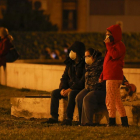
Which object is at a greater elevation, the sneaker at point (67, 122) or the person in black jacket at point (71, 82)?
the person in black jacket at point (71, 82)

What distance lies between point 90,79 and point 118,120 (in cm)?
84

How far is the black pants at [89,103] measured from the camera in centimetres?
888

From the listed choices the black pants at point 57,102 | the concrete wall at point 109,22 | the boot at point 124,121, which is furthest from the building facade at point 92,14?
the boot at point 124,121

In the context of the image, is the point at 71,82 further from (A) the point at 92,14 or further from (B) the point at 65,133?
(A) the point at 92,14

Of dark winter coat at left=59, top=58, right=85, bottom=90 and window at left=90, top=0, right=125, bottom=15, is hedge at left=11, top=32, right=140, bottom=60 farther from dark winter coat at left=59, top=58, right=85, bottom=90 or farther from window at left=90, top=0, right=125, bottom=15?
dark winter coat at left=59, top=58, right=85, bottom=90

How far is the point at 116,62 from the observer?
846cm

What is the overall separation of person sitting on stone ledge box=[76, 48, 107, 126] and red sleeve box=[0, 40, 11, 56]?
23.0 ft

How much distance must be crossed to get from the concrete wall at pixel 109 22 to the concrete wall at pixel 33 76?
29.2m

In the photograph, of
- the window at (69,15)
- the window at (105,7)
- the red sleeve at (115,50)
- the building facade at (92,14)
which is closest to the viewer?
the red sleeve at (115,50)

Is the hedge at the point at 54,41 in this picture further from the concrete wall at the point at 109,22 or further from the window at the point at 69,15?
the concrete wall at the point at 109,22

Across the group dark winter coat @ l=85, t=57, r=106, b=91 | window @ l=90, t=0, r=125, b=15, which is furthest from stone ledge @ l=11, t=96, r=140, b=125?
window @ l=90, t=0, r=125, b=15

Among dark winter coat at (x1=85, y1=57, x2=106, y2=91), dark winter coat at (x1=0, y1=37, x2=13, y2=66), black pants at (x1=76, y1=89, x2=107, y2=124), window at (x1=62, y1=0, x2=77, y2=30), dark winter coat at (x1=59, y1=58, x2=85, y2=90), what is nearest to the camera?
black pants at (x1=76, y1=89, x2=107, y2=124)

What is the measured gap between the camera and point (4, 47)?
15922mm

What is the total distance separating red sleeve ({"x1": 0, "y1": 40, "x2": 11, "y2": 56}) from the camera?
1589 cm
